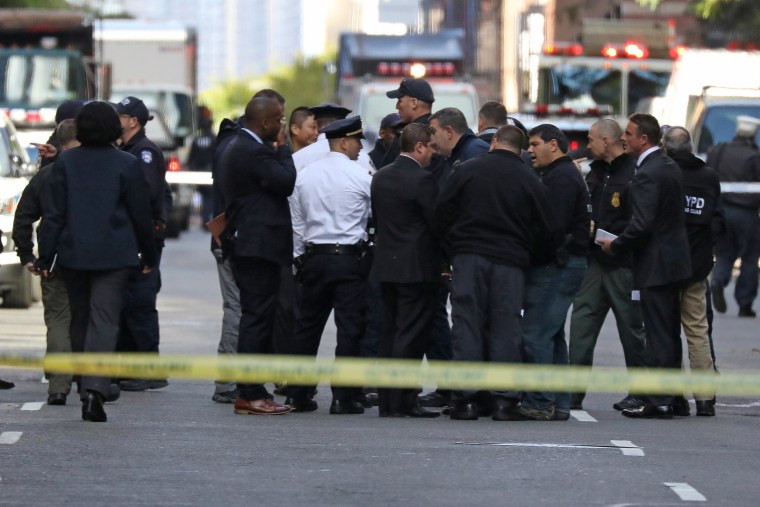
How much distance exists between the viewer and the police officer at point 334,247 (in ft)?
39.3

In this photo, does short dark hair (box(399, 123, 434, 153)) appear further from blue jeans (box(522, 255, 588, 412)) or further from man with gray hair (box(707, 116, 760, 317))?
man with gray hair (box(707, 116, 760, 317))

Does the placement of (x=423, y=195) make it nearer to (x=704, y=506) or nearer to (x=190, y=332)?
(x=704, y=506)

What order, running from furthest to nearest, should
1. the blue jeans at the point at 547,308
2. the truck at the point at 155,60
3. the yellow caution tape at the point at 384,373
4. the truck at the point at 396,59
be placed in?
the truck at the point at 155,60, the truck at the point at 396,59, the blue jeans at the point at 547,308, the yellow caution tape at the point at 384,373

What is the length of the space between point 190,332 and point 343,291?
5511 millimetres

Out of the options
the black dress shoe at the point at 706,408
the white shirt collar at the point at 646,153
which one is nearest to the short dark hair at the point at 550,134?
the white shirt collar at the point at 646,153

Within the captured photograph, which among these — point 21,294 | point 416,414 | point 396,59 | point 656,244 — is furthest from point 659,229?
point 396,59

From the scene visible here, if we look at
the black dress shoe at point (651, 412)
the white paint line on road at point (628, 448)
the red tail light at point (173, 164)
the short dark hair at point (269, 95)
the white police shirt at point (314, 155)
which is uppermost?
the short dark hair at point (269, 95)

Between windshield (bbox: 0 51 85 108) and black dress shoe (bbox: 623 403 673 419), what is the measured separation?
1914 cm

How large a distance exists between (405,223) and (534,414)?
139 cm

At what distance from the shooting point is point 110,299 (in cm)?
1121

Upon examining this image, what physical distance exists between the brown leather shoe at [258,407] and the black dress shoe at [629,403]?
218 centimetres

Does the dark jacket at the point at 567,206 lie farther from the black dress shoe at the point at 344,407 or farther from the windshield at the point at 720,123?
the windshield at the point at 720,123

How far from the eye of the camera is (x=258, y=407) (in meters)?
11.7

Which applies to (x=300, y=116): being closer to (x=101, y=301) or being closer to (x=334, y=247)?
(x=334, y=247)
